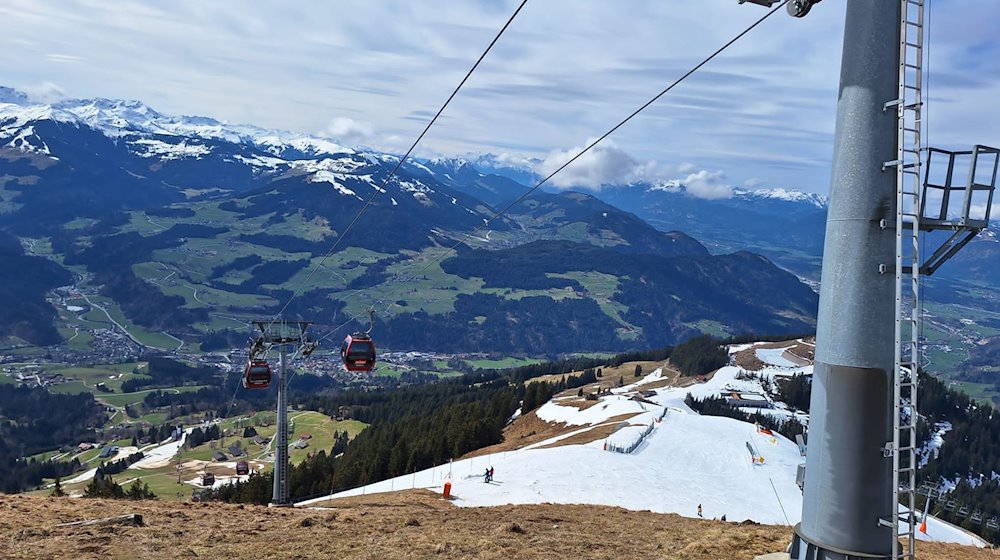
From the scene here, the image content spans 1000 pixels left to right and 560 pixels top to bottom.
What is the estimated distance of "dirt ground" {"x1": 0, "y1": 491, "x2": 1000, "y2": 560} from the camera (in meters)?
14.0

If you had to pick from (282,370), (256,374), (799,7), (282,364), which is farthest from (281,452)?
(799,7)

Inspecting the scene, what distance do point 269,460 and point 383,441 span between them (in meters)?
78.1

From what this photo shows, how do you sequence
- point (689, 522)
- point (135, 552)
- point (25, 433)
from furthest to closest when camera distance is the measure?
point (25, 433) < point (689, 522) < point (135, 552)

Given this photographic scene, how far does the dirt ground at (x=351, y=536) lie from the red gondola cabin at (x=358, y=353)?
11.0m

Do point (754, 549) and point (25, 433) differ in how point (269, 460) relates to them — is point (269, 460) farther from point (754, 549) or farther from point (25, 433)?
point (754, 549)

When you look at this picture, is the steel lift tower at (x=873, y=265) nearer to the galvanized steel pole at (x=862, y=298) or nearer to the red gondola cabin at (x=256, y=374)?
the galvanized steel pole at (x=862, y=298)

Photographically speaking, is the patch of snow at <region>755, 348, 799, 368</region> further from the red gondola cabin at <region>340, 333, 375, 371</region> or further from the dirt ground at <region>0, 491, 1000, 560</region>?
the dirt ground at <region>0, 491, 1000, 560</region>

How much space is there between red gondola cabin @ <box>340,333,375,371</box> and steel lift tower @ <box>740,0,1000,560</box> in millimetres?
25154

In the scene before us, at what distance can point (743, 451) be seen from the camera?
52781 millimetres

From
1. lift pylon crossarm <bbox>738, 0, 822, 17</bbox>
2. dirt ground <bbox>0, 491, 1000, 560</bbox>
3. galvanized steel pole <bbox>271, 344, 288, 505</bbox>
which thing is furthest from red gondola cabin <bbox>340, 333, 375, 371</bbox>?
lift pylon crossarm <bbox>738, 0, 822, 17</bbox>

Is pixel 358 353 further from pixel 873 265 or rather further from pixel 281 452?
pixel 873 265

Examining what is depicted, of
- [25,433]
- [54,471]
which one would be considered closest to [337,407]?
[54,471]

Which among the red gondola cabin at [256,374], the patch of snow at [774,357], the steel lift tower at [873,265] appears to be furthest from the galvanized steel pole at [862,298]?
the patch of snow at [774,357]

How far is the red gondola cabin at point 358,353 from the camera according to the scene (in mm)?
32219
